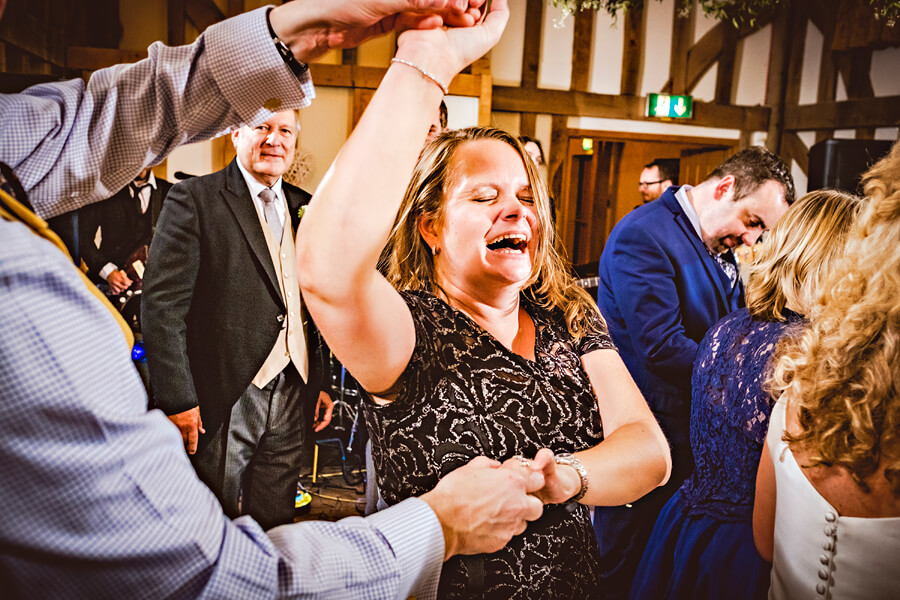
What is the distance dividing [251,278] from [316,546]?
1.40m

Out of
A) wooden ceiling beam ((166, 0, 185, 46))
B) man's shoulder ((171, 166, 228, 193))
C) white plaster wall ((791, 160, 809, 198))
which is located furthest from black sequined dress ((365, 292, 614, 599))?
white plaster wall ((791, 160, 809, 198))

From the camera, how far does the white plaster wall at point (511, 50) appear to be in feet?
9.36

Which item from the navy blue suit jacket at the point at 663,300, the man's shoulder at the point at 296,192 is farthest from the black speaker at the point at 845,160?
the man's shoulder at the point at 296,192

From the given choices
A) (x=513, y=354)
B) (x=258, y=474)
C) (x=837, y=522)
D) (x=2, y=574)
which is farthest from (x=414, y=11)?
(x=258, y=474)

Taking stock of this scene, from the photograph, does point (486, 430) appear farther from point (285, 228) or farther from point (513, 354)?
point (285, 228)

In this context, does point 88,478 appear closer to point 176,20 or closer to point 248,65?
point 248,65

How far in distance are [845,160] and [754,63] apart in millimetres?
1098

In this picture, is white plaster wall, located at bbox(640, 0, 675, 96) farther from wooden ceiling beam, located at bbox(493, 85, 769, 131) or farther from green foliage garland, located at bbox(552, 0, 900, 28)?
wooden ceiling beam, located at bbox(493, 85, 769, 131)

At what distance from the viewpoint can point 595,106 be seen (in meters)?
3.35

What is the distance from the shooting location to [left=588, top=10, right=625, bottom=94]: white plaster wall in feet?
9.68

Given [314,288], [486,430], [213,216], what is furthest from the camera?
[213,216]

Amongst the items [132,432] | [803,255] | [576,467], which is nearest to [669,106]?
[803,255]

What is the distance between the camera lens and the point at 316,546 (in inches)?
26.6

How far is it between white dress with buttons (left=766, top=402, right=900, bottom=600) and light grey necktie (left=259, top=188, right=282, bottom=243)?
1573mm
